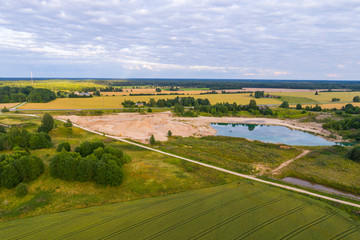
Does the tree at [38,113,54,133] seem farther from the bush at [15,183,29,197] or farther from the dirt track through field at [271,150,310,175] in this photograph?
the dirt track through field at [271,150,310,175]

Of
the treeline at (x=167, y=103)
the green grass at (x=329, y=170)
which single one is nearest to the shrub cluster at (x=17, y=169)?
the green grass at (x=329, y=170)

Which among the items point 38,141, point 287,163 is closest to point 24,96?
point 38,141

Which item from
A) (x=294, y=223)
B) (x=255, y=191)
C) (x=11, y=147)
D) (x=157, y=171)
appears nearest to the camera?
(x=294, y=223)

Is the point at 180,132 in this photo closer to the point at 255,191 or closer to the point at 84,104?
the point at 255,191

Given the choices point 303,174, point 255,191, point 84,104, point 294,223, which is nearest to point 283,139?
point 303,174

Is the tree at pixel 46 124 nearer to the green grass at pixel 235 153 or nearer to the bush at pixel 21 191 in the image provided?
the green grass at pixel 235 153
